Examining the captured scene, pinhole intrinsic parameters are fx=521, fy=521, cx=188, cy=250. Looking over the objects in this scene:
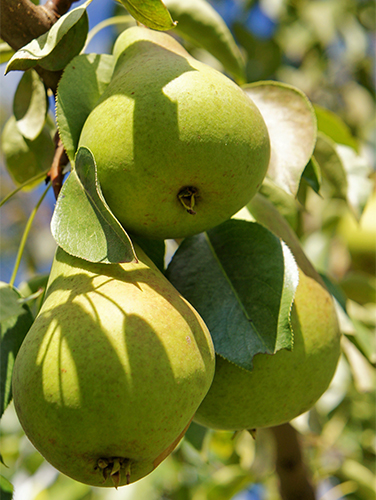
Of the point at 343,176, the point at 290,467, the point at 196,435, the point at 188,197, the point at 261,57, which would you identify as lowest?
the point at 290,467

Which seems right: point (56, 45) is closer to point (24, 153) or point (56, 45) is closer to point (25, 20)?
point (25, 20)

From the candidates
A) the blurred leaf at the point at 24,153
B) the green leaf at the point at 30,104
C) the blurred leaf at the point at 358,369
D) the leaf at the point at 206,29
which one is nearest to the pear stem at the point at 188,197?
the green leaf at the point at 30,104

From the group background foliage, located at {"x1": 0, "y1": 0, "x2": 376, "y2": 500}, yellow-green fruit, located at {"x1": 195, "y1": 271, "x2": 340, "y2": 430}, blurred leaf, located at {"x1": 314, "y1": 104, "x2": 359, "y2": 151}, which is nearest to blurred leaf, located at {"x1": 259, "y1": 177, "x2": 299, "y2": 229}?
background foliage, located at {"x1": 0, "y1": 0, "x2": 376, "y2": 500}

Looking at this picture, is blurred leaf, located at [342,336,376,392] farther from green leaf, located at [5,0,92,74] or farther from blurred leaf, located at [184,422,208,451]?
green leaf, located at [5,0,92,74]

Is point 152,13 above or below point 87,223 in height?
above

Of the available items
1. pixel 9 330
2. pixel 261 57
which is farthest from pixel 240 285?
pixel 261 57

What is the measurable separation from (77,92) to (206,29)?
57 cm

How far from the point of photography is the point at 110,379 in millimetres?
565

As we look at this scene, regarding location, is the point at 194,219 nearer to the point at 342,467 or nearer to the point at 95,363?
the point at 95,363

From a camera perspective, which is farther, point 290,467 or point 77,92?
point 290,467

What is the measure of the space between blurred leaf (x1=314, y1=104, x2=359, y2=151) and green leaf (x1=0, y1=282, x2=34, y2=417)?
0.88m

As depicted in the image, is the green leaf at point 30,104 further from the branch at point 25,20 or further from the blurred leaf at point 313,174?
the blurred leaf at point 313,174

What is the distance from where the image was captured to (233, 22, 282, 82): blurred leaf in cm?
219

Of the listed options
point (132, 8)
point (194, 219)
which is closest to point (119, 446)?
point (194, 219)
